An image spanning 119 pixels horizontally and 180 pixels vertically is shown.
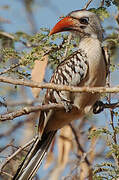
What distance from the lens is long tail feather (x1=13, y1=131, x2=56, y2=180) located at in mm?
3453

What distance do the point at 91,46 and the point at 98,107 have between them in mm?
547

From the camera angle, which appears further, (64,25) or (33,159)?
(64,25)

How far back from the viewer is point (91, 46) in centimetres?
367

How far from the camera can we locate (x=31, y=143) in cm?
368

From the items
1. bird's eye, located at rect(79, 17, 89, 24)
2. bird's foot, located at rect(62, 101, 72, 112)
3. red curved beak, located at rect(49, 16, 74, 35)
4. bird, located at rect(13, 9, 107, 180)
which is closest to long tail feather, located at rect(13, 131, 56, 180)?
bird, located at rect(13, 9, 107, 180)

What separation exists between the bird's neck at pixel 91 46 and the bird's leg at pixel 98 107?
16.8 inches

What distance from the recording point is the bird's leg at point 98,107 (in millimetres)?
3645

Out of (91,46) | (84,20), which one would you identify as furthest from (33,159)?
(84,20)

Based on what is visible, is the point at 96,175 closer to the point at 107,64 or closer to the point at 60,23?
the point at 107,64

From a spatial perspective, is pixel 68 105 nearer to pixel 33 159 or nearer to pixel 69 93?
pixel 69 93

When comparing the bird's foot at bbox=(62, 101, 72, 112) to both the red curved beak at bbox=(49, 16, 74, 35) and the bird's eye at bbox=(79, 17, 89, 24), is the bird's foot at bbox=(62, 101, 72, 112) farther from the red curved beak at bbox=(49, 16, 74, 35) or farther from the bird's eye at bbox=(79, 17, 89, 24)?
the bird's eye at bbox=(79, 17, 89, 24)

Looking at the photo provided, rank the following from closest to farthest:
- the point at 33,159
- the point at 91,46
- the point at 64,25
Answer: the point at 33,159
the point at 91,46
the point at 64,25

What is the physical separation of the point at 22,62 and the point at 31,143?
0.82 meters

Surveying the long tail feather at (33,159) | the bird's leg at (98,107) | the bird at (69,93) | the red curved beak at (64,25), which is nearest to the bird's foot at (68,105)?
the bird at (69,93)
